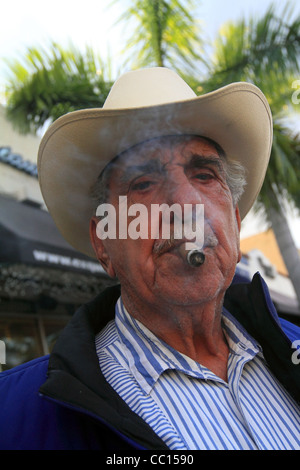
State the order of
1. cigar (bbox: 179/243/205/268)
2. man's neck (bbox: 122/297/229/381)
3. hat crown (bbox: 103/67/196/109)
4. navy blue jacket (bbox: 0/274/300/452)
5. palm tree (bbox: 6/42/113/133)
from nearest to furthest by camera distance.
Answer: navy blue jacket (bbox: 0/274/300/452)
cigar (bbox: 179/243/205/268)
man's neck (bbox: 122/297/229/381)
hat crown (bbox: 103/67/196/109)
palm tree (bbox: 6/42/113/133)

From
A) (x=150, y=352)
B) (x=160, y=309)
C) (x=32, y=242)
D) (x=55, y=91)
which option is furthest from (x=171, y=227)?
(x=55, y=91)

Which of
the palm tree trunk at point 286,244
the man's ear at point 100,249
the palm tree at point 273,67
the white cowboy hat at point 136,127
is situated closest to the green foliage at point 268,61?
the palm tree at point 273,67

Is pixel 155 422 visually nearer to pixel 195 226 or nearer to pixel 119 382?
pixel 119 382

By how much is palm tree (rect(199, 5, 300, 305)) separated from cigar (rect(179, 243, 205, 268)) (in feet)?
12.9

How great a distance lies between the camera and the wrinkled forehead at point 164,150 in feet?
4.48

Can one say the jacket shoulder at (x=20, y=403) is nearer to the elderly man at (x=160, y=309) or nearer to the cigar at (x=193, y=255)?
the elderly man at (x=160, y=309)

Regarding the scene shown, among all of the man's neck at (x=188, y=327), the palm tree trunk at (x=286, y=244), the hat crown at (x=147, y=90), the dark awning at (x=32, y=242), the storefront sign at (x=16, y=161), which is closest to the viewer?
the man's neck at (x=188, y=327)

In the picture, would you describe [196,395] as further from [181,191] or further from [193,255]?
[181,191]

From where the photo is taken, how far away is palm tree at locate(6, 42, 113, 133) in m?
4.50

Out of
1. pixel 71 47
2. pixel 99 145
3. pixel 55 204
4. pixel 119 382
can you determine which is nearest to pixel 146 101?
pixel 99 145

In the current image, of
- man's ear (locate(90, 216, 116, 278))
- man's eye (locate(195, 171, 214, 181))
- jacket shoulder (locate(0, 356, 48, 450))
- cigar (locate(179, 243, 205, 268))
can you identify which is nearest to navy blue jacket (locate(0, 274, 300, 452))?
jacket shoulder (locate(0, 356, 48, 450))

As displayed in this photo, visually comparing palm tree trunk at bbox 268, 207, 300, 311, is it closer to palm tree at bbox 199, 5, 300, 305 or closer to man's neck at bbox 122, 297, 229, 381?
palm tree at bbox 199, 5, 300, 305

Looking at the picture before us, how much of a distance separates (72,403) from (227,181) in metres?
0.97
